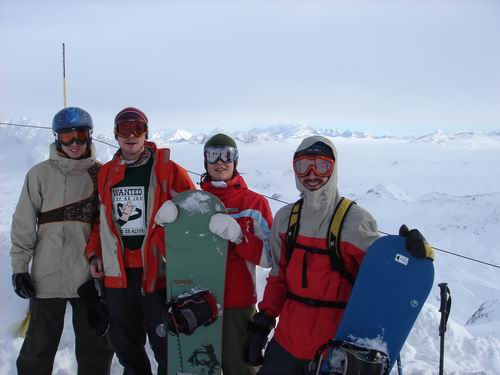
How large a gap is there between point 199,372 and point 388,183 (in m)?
75.9

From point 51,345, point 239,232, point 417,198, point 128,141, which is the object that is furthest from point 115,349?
point 417,198

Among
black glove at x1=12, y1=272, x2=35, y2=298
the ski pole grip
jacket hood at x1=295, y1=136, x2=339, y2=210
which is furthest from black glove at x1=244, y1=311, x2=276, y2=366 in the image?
black glove at x1=12, y1=272, x2=35, y2=298

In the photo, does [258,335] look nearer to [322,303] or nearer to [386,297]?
[322,303]

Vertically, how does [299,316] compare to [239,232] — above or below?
below

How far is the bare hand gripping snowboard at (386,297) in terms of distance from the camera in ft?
7.29

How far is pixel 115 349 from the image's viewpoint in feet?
9.50

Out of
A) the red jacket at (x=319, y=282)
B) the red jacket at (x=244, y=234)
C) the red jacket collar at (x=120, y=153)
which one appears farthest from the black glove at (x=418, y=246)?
the red jacket collar at (x=120, y=153)

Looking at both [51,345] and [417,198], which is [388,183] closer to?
[417,198]

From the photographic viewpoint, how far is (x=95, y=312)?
285cm

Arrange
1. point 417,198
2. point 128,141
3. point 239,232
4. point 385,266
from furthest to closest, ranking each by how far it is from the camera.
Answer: point 417,198, point 128,141, point 239,232, point 385,266

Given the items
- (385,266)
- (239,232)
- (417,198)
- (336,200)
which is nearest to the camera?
(385,266)

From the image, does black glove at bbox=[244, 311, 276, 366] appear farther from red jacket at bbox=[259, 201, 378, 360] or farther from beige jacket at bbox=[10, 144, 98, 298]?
beige jacket at bbox=[10, 144, 98, 298]

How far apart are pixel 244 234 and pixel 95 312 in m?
1.23

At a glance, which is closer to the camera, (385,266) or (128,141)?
(385,266)
